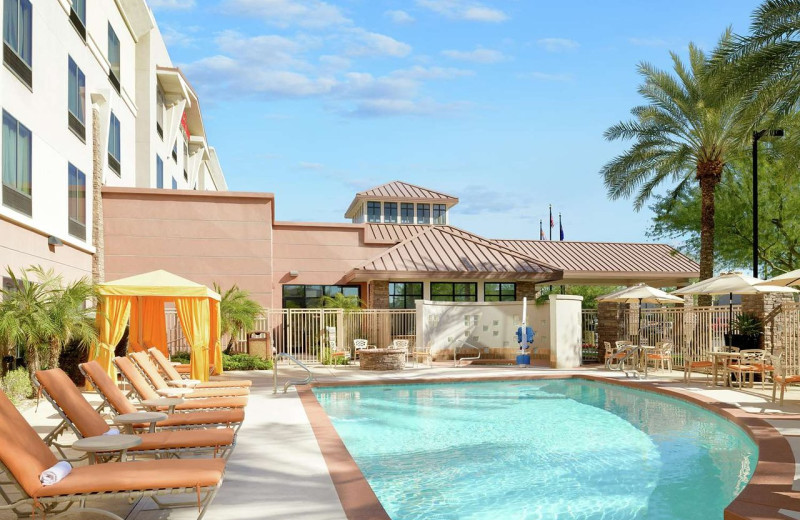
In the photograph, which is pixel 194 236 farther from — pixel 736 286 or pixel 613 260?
pixel 613 260

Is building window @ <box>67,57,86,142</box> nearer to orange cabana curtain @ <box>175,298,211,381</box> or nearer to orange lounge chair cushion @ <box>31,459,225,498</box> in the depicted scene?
orange cabana curtain @ <box>175,298,211,381</box>

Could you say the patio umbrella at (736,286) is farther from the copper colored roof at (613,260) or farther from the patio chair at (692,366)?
the copper colored roof at (613,260)

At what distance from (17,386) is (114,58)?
52.4ft

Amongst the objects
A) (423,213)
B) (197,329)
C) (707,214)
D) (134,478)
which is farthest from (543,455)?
(423,213)

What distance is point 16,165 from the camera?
51.4ft

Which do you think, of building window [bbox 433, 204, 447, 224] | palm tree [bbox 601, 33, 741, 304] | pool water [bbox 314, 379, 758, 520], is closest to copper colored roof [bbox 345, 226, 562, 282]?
palm tree [bbox 601, 33, 741, 304]

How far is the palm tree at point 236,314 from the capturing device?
21844 mm

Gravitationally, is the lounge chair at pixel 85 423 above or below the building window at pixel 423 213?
below

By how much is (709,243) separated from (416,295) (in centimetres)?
1080

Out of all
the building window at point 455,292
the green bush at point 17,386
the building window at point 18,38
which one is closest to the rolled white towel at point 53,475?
the green bush at point 17,386

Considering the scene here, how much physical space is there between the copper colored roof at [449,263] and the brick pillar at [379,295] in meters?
0.62

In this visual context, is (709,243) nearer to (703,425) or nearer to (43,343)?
(703,425)

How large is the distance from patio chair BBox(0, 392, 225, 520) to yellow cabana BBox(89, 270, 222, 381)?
9747mm

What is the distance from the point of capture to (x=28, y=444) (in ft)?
16.9
